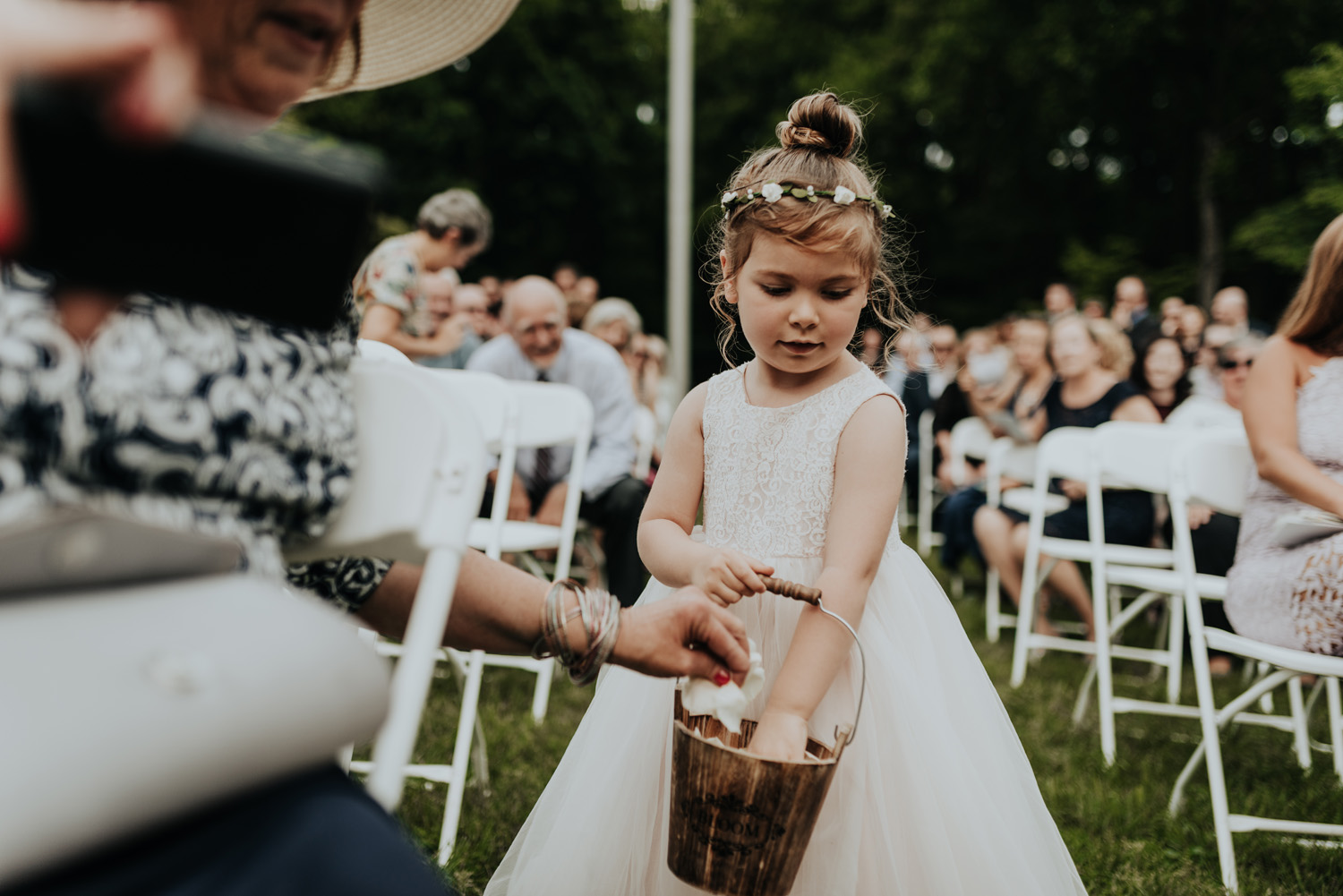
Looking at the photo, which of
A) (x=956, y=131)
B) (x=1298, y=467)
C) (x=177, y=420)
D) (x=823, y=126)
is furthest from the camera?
(x=956, y=131)

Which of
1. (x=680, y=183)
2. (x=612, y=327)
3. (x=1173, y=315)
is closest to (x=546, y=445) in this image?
(x=612, y=327)

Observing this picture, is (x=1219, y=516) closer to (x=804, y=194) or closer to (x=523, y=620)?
(x=804, y=194)

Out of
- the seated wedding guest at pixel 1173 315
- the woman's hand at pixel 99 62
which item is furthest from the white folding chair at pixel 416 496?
the seated wedding guest at pixel 1173 315

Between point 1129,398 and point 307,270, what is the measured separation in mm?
5881

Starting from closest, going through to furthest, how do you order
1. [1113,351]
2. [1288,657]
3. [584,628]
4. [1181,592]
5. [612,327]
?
[584,628]
[1288,657]
[1181,592]
[1113,351]
[612,327]

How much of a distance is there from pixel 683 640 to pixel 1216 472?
2575 mm

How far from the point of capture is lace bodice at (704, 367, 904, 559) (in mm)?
2014

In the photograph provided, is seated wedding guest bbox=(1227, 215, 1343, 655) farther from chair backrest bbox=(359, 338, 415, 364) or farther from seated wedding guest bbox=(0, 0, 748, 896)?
seated wedding guest bbox=(0, 0, 748, 896)

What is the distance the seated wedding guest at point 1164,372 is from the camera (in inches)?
262

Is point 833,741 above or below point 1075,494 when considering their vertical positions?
below

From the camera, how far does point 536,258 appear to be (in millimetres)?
22062

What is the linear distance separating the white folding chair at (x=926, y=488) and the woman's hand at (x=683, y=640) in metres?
7.43

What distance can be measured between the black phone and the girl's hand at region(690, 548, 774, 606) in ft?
2.86

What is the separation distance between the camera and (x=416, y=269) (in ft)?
15.8
